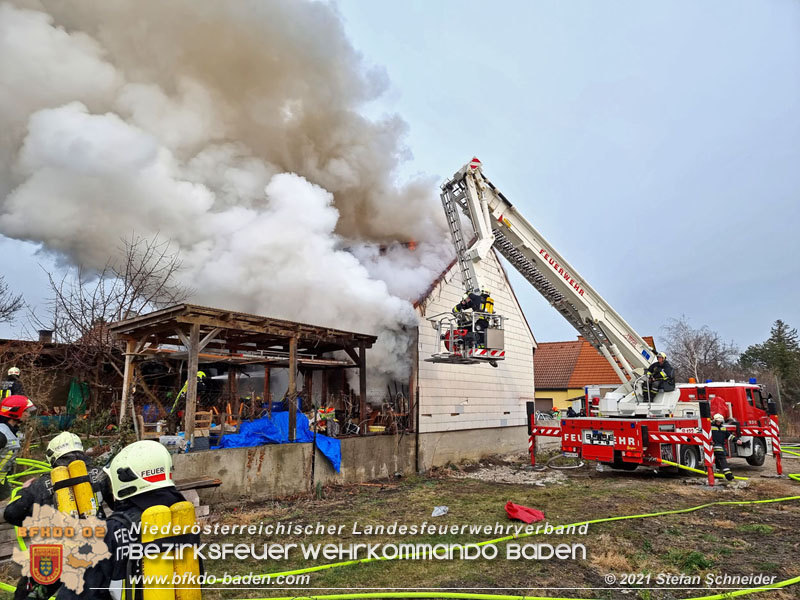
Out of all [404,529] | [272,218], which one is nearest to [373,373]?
[272,218]

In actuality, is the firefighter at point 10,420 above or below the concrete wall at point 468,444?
above

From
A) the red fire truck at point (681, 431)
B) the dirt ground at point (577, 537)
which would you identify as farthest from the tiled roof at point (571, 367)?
the dirt ground at point (577, 537)

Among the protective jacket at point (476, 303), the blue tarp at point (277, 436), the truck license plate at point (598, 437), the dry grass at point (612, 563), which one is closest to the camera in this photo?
the dry grass at point (612, 563)

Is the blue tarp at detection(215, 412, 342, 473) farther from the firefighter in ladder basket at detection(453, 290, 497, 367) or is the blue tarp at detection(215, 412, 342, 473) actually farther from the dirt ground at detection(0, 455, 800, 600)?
the firefighter in ladder basket at detection(453, 290, 497, 367)

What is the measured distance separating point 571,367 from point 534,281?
17415 mm

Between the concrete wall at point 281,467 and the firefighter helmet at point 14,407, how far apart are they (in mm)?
3081

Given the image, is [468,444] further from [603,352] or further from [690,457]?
[690,457]

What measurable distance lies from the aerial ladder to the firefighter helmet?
657 cm

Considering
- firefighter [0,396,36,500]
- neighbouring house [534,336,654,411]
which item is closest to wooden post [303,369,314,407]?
firefighter [0,396,36,500]

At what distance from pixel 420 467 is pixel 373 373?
2.59 meters

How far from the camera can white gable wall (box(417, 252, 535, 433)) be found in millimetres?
12413

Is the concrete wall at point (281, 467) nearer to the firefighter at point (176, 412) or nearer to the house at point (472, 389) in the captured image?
the house at point (472, 389)

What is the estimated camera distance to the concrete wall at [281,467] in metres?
7.45

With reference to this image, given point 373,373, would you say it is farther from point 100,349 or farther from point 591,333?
point 100,349
